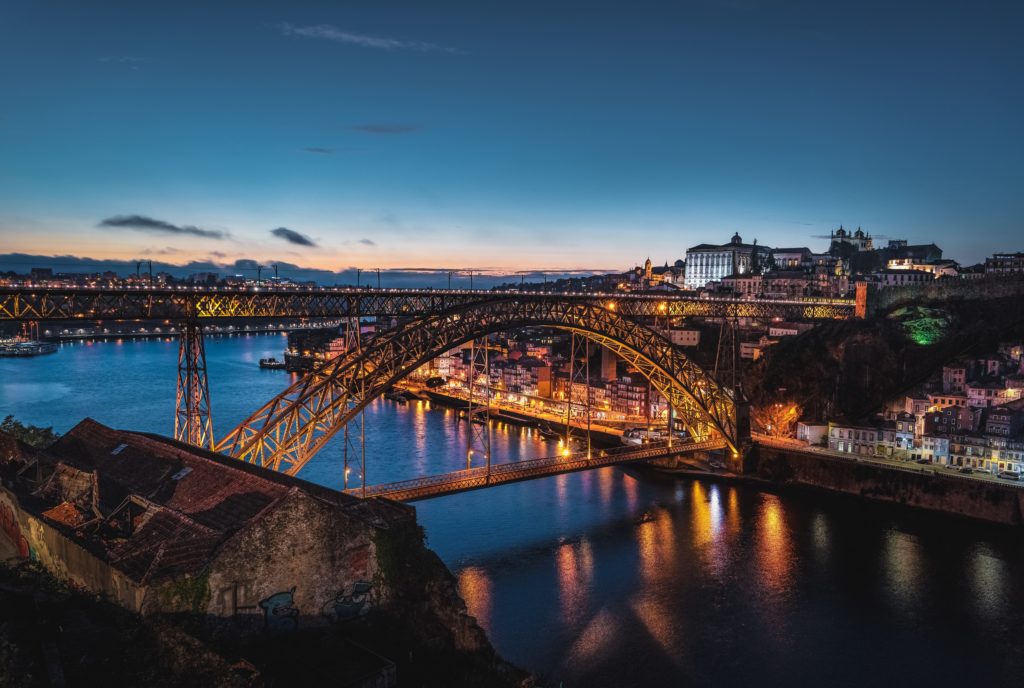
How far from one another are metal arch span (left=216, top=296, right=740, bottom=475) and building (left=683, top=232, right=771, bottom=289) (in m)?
52.6

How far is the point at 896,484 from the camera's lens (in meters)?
23.1

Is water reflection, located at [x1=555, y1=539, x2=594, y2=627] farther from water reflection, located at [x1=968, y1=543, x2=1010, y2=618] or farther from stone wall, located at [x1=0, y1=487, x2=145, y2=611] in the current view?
stone wall, located at [x1=0, y1=487, x2=145, y2=611]

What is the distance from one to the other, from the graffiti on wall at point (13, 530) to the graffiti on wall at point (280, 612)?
392 cm

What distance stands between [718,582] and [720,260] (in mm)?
66341

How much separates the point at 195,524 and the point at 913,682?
11666 millimetres

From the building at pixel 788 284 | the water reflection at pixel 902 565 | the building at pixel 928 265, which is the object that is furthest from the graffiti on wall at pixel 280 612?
the building at pixel 788 284

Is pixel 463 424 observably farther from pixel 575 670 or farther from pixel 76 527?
pixel 76 527

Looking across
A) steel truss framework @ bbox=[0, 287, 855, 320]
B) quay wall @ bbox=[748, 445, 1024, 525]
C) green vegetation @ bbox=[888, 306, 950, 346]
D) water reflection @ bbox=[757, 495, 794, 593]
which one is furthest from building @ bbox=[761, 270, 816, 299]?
water reflection @ bbox=[757, 495, 794, 593]

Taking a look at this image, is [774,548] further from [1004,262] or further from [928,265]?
[928,265]

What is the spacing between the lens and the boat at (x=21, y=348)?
6444cm

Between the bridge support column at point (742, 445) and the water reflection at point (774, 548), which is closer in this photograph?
the water reflection at point (774, 548)

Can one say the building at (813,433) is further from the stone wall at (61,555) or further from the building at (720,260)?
the building at (720,260)

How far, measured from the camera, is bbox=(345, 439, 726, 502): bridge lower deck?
1702cm

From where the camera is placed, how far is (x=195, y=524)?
7.96 meters
